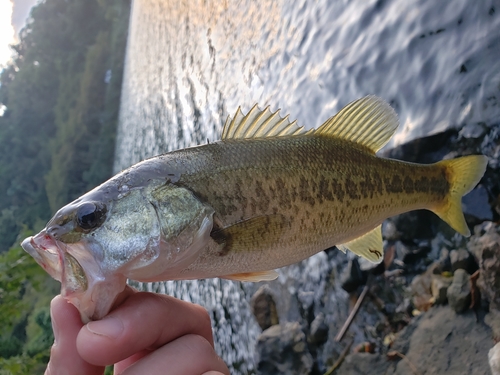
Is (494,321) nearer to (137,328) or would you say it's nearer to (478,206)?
(478,206)

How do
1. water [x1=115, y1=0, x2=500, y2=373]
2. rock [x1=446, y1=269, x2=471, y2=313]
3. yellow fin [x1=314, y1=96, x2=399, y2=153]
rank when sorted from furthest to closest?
water [x1=115, y1=0, x2=500, y2=373] < rock [x1=446, y1=269, x2=471, y2=313] < yellow fin [x1=314, y1=96, x2=399, y2=153]

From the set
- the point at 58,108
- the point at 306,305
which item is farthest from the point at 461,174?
the point at 58,108

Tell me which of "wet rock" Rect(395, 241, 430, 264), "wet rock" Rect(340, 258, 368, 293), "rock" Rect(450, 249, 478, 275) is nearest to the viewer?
"rock" Rect(450, 249, 478, 275)

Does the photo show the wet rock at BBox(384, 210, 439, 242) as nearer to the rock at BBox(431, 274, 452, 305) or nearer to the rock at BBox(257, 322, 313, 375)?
the rock at BBox(431, 274, 452, 305)

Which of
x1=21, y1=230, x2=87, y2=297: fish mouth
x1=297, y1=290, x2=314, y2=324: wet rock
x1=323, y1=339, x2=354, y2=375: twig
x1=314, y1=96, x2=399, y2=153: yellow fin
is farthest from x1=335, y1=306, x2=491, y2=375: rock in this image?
x1=21, y1=230, x2=87, y2=297: fish mouth

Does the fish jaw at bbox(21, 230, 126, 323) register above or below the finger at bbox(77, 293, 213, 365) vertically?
above

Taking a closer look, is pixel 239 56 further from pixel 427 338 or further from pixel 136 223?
pixel 136 223

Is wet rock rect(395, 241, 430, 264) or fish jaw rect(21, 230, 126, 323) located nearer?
fish jaw rect(21, 230, 126, 323)
